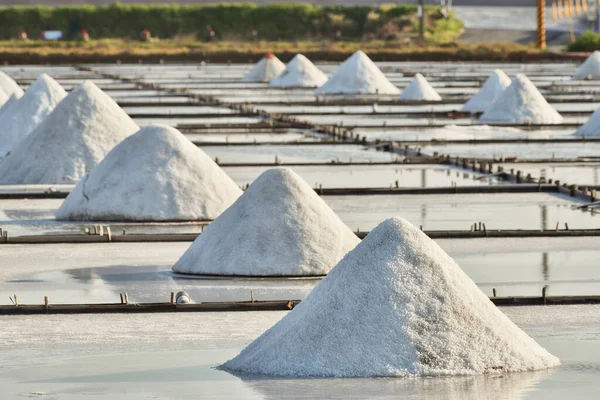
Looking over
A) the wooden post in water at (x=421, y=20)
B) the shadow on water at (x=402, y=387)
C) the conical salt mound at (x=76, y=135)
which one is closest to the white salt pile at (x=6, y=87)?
the conical salt mound at (x=76, y=135)

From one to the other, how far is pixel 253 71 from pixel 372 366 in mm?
36981

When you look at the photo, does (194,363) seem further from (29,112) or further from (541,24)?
(541,24)

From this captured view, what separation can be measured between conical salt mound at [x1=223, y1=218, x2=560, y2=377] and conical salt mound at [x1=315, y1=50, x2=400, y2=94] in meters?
29.5

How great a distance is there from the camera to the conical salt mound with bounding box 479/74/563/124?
2783 centimetres

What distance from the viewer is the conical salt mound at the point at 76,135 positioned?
18.0m

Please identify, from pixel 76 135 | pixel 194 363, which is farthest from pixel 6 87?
pixel 194 363

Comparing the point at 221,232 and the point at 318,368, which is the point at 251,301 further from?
the point at 318,368

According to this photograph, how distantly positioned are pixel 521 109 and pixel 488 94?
3.50 metres

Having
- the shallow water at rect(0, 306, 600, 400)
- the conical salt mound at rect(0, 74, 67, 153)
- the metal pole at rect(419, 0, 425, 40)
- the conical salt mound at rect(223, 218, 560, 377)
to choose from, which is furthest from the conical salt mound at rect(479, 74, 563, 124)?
the metal pole at rect(419, 0, 425, 40)

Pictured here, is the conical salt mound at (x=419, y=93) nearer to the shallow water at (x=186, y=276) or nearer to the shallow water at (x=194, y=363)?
the shallow water at (x=186, y=276)

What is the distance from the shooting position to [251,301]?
10219 millimetres

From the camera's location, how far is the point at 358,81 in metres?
37.7

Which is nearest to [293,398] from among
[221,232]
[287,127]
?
[221,232]

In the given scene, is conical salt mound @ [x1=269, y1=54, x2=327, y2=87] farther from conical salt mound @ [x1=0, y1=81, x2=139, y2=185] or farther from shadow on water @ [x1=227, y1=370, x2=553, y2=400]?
shadow on water @ [x1=227, y1=370, x2=553, y2=400]
